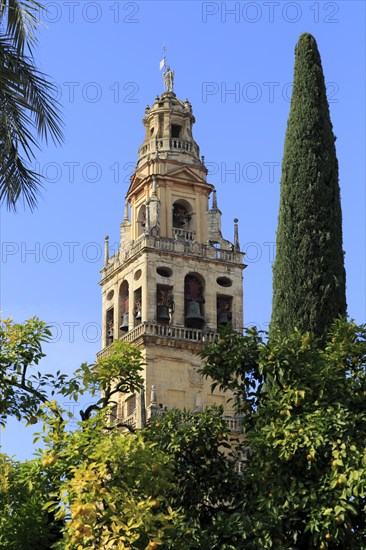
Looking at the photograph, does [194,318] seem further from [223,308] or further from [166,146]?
[166,146]

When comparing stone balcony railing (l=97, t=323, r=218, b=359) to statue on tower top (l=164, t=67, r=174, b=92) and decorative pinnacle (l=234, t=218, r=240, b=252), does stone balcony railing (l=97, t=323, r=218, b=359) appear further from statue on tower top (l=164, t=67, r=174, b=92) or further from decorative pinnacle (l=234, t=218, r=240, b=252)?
statue on tower top (l=164, t=67, r=174, b=92)

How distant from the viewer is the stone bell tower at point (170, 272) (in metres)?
58.2

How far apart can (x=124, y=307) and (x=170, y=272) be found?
3.25 metres

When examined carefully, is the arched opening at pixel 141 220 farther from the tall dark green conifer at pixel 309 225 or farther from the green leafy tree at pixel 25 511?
the green leafy tree at pixel 25 511

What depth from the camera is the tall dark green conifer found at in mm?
23453

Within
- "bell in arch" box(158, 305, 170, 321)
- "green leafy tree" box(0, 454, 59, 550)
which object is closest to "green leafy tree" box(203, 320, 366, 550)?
"green leafy tree" box(0, 454, 59, 550)

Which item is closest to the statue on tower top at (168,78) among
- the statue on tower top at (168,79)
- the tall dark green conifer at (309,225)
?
the statue on tower top at (168,79)

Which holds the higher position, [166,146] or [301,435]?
[166,146]

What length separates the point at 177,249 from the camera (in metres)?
61.3

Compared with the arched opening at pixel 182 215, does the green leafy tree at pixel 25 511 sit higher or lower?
lower

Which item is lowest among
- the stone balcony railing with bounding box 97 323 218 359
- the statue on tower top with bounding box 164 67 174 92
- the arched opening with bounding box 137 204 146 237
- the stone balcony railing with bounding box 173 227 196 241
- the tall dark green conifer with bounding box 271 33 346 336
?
the tall dark green conifer with bounding box 271 33 346 336

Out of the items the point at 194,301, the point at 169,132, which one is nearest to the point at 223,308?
the point at 194,301

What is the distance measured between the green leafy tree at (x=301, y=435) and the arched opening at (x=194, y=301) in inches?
1548

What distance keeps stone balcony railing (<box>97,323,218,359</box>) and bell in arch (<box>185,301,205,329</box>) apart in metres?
0.99
